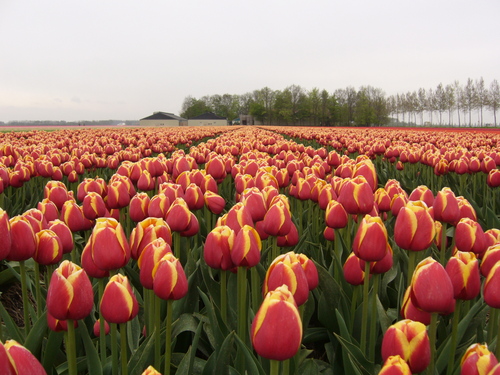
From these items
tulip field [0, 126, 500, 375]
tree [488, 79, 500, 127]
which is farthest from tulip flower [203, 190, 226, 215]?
tree [488, 79, 500, 127]

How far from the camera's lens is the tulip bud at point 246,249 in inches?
62.5

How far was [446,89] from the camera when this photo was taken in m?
80.9

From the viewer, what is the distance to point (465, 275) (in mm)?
1464

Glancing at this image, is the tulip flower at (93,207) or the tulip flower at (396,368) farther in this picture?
the tulip flower at (93,207)

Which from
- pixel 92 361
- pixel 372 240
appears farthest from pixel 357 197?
pixel 92 361

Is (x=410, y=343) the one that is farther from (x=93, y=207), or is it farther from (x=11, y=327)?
(x=93, y=207)

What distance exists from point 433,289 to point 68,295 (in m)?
1.11

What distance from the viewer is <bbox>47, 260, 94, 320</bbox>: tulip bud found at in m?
1.26

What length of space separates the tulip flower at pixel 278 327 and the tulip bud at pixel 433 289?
470 mm

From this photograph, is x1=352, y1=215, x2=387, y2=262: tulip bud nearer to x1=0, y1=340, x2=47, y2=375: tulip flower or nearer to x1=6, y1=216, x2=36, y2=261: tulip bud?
x1=0, y1=340, x2=47, y2=375: tulip flower

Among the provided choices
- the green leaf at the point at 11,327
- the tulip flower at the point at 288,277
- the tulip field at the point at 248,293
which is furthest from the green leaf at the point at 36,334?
the tulip flower at the point at 288,277

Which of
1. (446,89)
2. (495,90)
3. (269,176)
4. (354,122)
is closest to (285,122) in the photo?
(354,122)

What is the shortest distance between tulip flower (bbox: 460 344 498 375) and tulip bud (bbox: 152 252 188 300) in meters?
0.88

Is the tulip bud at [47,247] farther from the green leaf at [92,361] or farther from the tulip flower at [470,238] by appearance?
the tulip flower at [470,238]
